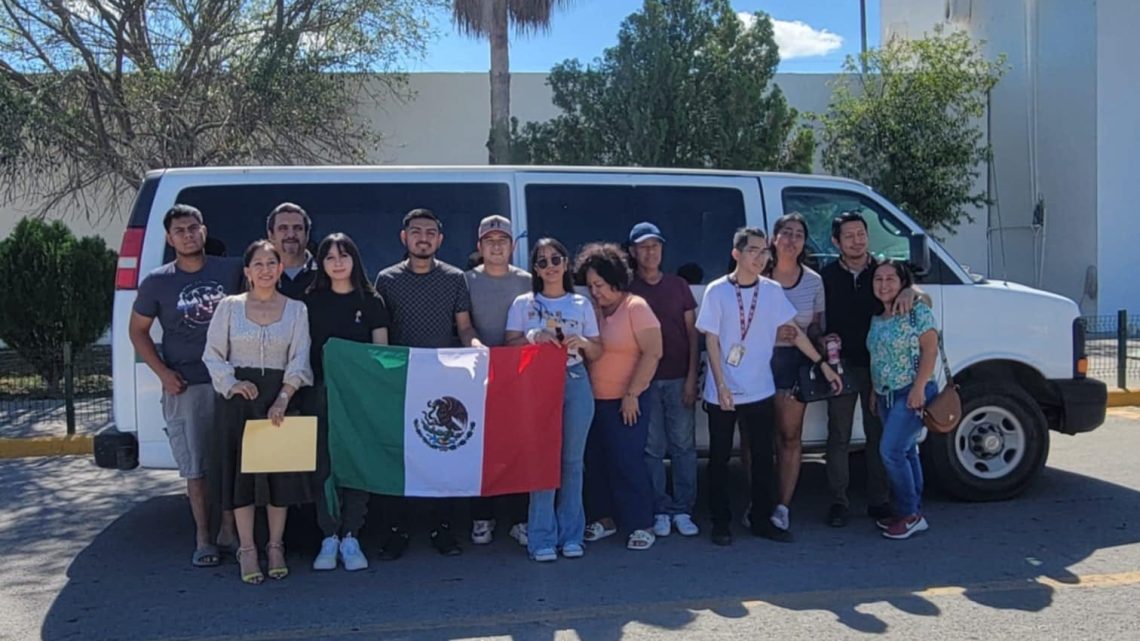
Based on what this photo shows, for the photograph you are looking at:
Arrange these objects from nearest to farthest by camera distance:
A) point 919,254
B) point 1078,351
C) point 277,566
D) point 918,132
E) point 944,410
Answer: point 277,566 → point 944,410 → point 919,254 → point 1078,351 → point 918,132

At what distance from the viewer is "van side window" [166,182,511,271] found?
18.9 feet

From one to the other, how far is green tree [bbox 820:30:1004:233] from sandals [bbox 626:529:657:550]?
39.5 feet

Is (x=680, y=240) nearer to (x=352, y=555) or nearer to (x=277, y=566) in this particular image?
(x=352, y=555)

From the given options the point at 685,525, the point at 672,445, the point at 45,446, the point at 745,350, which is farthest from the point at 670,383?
the point at 45,446

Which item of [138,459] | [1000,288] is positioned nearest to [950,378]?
[1000,288]

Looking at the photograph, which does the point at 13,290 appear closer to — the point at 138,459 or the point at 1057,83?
the point at 138,459

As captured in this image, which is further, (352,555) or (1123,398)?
(1123,398)

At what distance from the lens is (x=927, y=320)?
552cm

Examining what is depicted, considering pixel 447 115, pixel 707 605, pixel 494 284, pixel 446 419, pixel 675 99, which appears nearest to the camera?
pixel 707 605

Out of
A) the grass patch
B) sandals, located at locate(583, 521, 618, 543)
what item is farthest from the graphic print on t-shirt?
the grass patch

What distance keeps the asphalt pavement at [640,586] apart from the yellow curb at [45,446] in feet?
9.35

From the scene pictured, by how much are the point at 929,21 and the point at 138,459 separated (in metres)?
21.0

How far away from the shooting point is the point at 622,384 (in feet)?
17.7

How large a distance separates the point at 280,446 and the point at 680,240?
274cm
